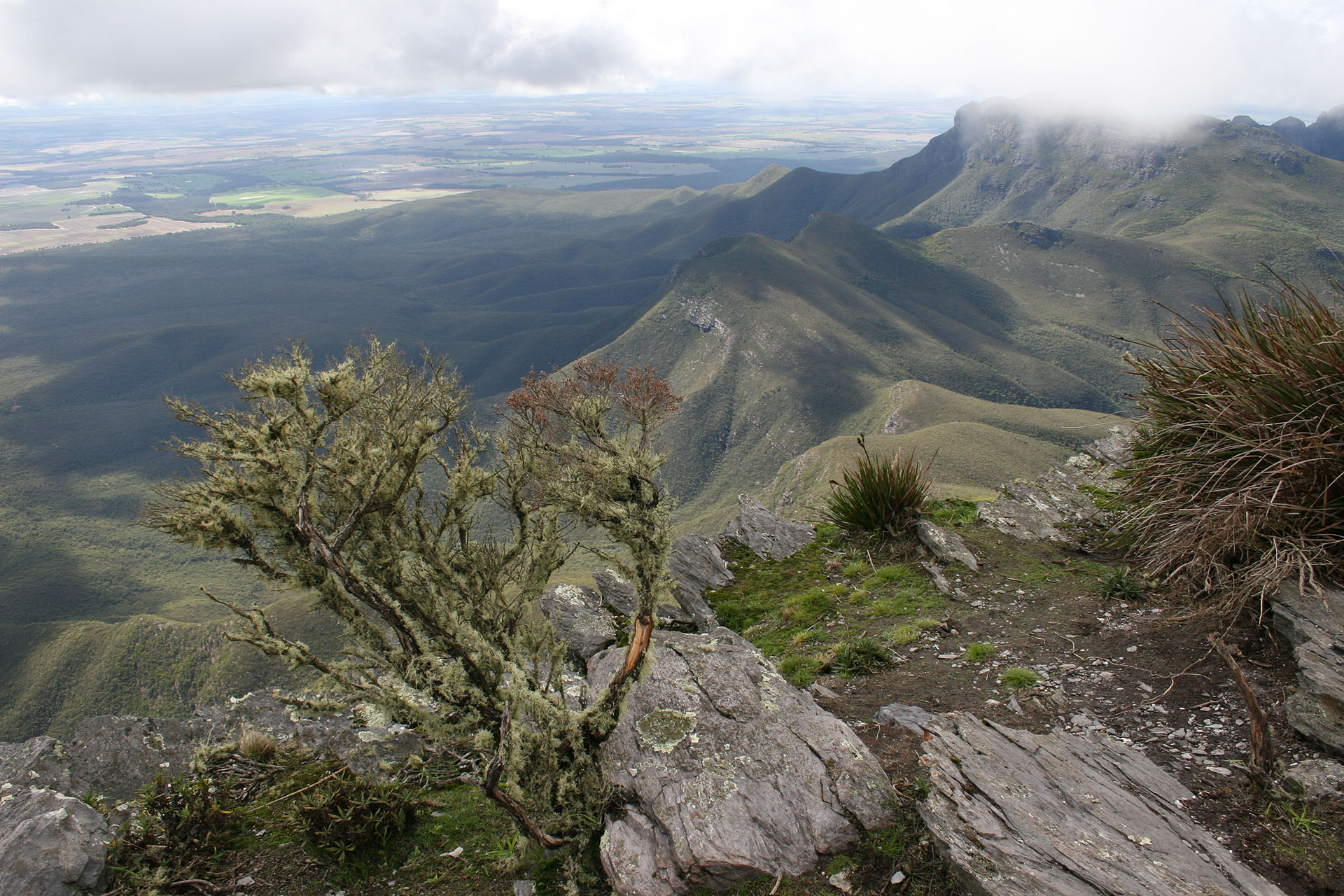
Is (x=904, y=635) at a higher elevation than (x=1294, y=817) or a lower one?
lower

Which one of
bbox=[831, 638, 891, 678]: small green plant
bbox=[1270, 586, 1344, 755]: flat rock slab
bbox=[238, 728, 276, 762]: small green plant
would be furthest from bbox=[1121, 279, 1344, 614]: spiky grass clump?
bbox=[238, 728, 276, 762]: small green plant

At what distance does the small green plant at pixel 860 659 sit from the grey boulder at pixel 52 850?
679 centimetres

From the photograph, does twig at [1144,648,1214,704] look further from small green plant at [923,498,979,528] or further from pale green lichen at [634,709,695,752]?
small green plant at [923,498,979,528]

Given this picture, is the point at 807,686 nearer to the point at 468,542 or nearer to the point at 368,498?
the point at 468,542

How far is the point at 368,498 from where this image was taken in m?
4.72

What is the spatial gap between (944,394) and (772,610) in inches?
4571

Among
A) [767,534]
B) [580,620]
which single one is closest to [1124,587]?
[767,534]

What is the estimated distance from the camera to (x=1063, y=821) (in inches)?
170

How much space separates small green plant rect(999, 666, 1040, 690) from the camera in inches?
263

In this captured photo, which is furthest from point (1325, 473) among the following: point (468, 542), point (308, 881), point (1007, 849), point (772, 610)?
point (308, 881)

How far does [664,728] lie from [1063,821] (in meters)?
2.95

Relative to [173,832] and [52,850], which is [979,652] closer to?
[173,832]

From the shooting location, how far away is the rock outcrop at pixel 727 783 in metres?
4.52

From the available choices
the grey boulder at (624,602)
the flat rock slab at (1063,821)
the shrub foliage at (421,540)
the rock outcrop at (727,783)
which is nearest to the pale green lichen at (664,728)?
the rock outcrop at (727,783)
